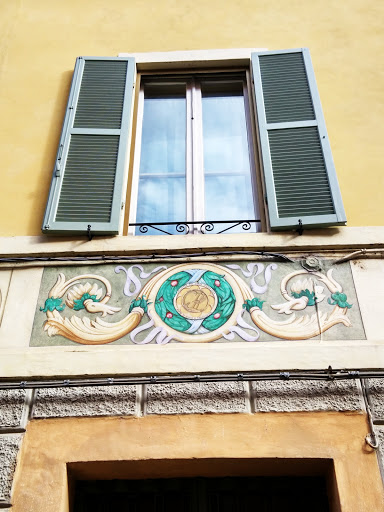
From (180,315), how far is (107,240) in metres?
0.82

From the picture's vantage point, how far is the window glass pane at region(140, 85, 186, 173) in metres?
5.02

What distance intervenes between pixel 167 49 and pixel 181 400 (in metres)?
3.45

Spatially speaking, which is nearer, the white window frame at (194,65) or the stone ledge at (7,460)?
the stone ledge at (7,460)

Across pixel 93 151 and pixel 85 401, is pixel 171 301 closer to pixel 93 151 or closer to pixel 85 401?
pixel 85 401

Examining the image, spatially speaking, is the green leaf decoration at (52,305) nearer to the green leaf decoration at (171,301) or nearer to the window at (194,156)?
the green leaf decoration at (171,301)

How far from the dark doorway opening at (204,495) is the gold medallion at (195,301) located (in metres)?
1.02

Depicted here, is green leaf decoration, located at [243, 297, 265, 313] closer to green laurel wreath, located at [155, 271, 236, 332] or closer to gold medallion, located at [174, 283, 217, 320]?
green laurel wreath, located at [155, 271, 236, 332]

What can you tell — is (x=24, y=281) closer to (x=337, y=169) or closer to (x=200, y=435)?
(x=200, y=435)

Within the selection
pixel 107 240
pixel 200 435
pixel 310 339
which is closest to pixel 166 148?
pixel 107 240

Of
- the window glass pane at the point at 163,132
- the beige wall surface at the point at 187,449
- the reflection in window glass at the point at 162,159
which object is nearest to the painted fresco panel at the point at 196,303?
the beige wall surface at the point at 187,449

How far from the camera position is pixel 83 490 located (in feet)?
11.7

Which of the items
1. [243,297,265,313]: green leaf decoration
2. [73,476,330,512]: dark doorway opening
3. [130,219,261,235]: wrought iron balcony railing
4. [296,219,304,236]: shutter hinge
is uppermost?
[130,219,261,235]: wrought iron balcony railing

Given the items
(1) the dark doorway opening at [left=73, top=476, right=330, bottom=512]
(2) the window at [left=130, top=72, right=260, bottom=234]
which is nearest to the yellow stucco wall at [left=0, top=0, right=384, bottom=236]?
(2) the window at [left=130, top=72, right=260, bottom=234]

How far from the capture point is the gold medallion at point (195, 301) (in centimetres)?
385
